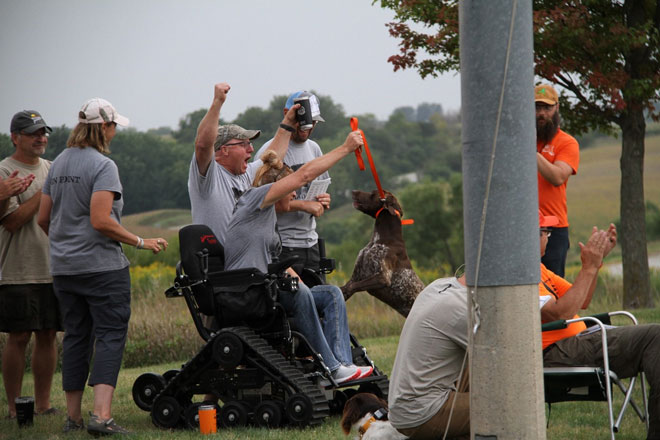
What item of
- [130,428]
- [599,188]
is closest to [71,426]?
[130,428]

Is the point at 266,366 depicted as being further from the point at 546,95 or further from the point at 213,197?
the point at 546,95

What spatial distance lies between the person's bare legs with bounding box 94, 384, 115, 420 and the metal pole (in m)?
2.81

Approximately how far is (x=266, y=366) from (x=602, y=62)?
6954mm

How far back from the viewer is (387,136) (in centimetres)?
5409

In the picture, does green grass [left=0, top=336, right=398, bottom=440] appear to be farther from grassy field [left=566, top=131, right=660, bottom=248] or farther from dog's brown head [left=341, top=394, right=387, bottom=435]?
grassy field [left=566, top=131, right=660, bottom=248]

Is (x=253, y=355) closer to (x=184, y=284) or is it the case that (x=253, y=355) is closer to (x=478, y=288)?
(x=184, y=284)

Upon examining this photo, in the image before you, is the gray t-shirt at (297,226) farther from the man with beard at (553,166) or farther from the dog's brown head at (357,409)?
the dog's brown head at (357,409)

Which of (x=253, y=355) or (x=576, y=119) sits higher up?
(x=576, y=119)

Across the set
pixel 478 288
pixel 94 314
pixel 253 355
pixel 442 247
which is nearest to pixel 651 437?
pixel 478 288

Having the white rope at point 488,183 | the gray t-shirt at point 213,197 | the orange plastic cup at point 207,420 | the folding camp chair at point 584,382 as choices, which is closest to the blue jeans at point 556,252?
the folding camp chair at point 584,382

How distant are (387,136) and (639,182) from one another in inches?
1711

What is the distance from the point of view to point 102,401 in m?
5.05

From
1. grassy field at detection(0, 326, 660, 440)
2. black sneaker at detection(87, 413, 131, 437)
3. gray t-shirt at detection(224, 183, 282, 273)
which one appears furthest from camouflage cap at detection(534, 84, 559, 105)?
black sneaker at detection(87, 413, 131, 437)

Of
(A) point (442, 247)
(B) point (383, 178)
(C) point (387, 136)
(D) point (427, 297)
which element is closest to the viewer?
(D) point (427, 297)
